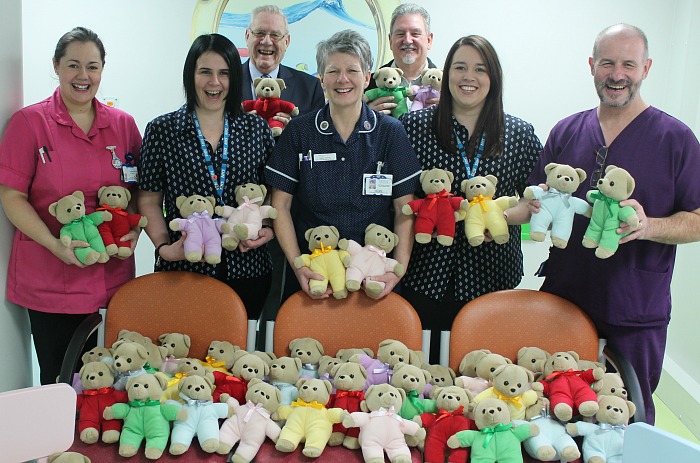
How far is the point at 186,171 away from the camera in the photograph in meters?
2.64

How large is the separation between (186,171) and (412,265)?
0.96 m

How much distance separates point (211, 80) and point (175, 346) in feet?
3.31

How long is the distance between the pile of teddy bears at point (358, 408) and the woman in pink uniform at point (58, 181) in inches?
17.7

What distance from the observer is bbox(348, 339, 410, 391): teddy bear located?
2264 millimetres

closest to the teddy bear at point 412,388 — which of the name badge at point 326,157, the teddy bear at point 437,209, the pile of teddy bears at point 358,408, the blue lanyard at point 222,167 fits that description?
the pile of teddy bears at point 358,408

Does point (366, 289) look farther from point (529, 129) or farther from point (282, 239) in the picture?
point (529, 129)

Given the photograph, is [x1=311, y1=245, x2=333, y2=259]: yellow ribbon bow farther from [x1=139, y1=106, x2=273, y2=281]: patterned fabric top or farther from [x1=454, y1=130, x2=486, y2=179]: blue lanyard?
[x1=454, y1=130, x2=486, y2=179]: blue lanyard

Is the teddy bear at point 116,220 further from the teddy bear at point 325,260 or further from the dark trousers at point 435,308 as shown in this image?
the dark trousers at point 435,308

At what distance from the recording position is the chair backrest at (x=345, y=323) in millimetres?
2490

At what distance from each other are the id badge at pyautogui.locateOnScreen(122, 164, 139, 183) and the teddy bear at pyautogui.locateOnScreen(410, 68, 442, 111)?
125 cm

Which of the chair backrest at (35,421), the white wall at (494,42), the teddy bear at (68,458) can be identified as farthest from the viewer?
the white wall at (494,42)

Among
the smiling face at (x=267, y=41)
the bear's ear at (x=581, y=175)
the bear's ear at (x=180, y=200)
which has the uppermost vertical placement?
the smiling face at (x=267, y=41)

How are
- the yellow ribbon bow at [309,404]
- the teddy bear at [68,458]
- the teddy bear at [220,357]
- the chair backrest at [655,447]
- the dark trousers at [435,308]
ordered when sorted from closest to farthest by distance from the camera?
the chair backrest at [655,447]
the teddy bear at [68,458]
the yellow ribbon bow at [309,404]
the teddy bear at [220,357]
the dark trousers at [435,308]

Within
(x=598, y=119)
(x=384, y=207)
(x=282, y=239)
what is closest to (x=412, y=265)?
(x=384, y=207)
